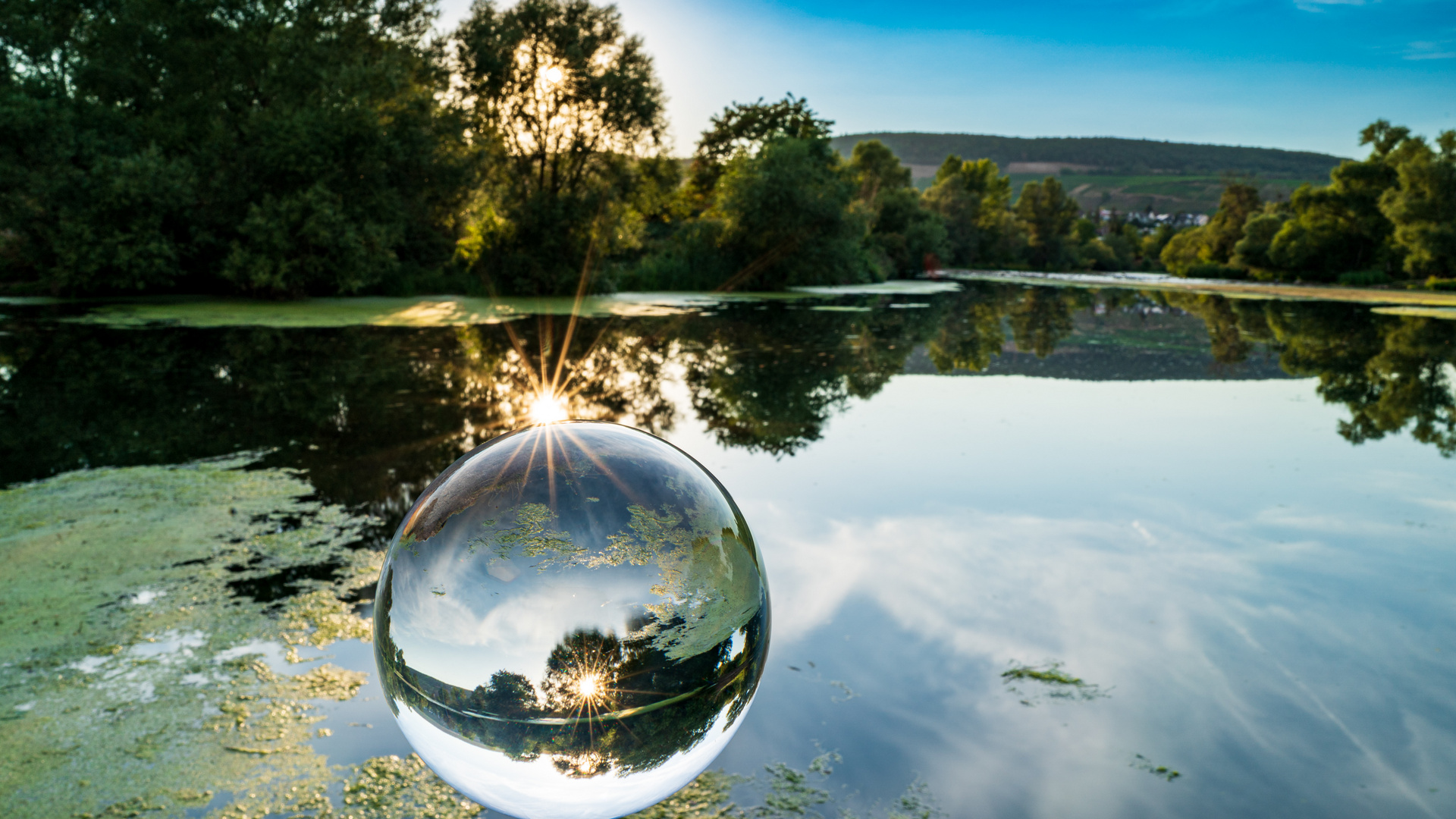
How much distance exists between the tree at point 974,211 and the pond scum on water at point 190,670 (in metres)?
55.3

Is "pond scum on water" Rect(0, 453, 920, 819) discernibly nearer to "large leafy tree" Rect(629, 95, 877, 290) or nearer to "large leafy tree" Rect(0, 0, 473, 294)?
"large leafy tree" Rect(0, 0, 473, 294)

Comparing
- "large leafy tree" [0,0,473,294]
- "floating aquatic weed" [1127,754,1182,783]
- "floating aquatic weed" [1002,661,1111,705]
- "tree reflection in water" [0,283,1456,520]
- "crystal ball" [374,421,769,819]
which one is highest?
"large leafy tree" [0,0,473,294]

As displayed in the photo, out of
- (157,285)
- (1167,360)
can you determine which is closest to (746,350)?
(1167,360)

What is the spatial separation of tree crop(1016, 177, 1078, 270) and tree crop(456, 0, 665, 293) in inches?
2287

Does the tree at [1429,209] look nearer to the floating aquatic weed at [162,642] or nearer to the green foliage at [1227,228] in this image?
the green foliage at [1227,228]

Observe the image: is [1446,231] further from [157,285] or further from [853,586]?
[157,285]

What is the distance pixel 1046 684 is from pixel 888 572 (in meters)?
1.25

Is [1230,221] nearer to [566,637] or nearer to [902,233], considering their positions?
[902,233]

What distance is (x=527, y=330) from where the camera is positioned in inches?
661

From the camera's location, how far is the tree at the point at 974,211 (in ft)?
209

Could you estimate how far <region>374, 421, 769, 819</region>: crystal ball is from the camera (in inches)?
71.2

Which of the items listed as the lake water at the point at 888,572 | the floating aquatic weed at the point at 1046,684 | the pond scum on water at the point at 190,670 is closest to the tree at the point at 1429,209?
the lake water at the point at 888,572

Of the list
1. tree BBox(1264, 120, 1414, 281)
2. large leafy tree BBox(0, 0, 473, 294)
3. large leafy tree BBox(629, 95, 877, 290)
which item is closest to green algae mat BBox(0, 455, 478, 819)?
large leafy tree BBox(0, 0, 473, 294)

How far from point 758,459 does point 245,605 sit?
405 centimetres
